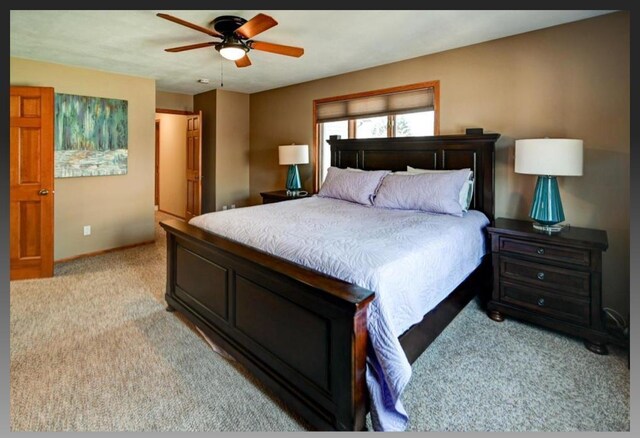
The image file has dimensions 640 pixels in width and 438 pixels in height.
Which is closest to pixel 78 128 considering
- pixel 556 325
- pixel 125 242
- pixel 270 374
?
pixel 125 242

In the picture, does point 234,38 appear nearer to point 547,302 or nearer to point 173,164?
point 547,302

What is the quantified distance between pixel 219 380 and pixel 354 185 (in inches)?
84.5

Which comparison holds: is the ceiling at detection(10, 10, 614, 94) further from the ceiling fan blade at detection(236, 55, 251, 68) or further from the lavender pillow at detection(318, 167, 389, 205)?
the lavender pillow at detection(318, 167, 389, 205)

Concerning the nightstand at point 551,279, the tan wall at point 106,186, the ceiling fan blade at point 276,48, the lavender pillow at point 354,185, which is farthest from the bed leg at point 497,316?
the tan wall at point 106,186

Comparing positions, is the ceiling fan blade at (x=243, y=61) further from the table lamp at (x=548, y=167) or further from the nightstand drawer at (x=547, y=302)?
the nightstand drawer at (x=547, y=302)

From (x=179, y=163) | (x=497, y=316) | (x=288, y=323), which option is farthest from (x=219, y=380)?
(x=179, y=163)

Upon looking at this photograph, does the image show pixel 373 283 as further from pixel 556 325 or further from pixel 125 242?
pixel 125 242

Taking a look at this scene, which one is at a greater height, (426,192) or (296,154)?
(296,154)

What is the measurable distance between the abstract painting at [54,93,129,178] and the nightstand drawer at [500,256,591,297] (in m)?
4.49

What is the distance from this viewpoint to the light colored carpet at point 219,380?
161cm

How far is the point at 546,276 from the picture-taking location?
7.84ft

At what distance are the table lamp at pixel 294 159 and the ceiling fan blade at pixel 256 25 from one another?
6.95ft

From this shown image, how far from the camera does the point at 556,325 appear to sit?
7.72 ft

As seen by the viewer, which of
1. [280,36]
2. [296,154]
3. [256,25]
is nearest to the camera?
[256,25]
